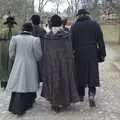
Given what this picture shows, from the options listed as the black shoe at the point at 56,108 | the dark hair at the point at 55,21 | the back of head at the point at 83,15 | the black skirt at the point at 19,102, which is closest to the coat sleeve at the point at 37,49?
the dark hair at the point at 55,21

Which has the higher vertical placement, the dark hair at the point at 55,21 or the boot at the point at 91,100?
the dark hair at the point at 55,21

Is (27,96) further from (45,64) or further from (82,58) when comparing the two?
(82,58)

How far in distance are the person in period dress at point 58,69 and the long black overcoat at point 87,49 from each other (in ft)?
1.29

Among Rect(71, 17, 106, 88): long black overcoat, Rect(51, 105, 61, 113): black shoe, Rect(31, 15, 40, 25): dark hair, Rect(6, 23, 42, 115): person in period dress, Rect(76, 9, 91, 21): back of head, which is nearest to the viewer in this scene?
Rect(6, 23, 42, 115): person in period dress

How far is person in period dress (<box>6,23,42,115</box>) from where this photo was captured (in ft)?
28.1

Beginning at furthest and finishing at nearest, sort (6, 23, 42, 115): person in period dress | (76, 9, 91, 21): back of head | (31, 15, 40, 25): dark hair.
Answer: (31, 15, 40, 25): dark hair
(76, 9, 91, 21): back of head
(6, 23, 42, 115): person in period dress

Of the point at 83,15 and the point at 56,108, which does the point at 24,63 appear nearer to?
the point at 56,108

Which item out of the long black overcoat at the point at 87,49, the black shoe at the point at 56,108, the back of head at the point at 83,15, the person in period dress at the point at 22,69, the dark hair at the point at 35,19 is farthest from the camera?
the dark hair at the point at 35,19

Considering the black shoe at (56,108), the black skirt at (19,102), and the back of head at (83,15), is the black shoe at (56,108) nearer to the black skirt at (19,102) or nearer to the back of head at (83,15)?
the black skirt at (19,102)

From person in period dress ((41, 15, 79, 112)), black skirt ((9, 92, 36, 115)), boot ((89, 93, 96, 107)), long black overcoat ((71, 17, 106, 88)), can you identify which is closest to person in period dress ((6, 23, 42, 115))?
black skirt ((9, 92, 36, 115))

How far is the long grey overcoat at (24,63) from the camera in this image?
337 inches

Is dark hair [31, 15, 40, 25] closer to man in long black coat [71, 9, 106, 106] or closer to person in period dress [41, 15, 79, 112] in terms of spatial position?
man in long black coat [71, 9, 106, 106]

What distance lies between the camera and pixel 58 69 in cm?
862

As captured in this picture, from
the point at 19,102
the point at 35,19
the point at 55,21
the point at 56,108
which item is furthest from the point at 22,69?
the point at 35,19
